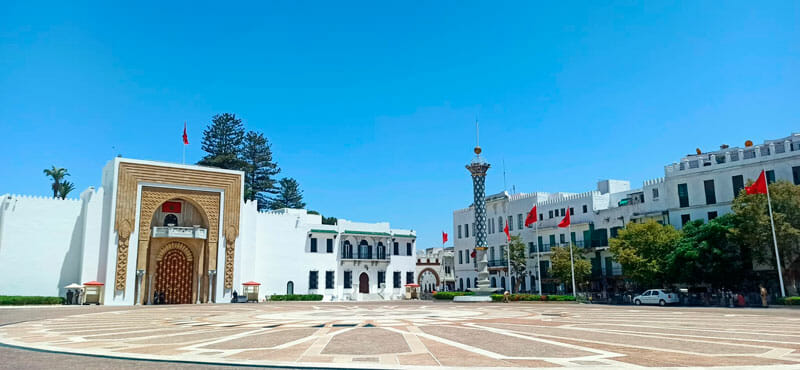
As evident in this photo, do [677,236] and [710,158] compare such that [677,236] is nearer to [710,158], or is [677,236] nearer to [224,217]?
[710,158]

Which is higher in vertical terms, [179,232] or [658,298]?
[179,232]

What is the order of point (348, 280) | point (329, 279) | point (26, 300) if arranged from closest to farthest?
1. point (26, 300)
2. point (329, 279)
3. point (348, 280)

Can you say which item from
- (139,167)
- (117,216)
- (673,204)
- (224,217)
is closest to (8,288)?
(117,216)

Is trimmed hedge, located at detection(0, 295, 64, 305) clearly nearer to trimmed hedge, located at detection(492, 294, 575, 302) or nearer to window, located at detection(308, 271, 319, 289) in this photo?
window, located at detection(308, 271, 319, 289)

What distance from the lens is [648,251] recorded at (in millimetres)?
41188

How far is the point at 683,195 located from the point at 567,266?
35.8 feet

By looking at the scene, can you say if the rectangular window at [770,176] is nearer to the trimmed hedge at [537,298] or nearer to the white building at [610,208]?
the white building at [610,208]

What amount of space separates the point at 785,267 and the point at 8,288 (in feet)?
173

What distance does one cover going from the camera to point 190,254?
157 ft

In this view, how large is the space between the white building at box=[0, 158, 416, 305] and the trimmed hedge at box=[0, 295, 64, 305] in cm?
265

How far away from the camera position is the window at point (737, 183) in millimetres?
41394

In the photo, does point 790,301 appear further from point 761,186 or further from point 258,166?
point 258,166

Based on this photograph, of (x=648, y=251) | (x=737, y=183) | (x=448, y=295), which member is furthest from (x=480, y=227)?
(x=737, y=183)

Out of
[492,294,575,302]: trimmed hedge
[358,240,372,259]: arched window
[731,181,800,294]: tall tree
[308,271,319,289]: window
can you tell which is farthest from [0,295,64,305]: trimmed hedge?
[731,181,800,294]: tall tree
